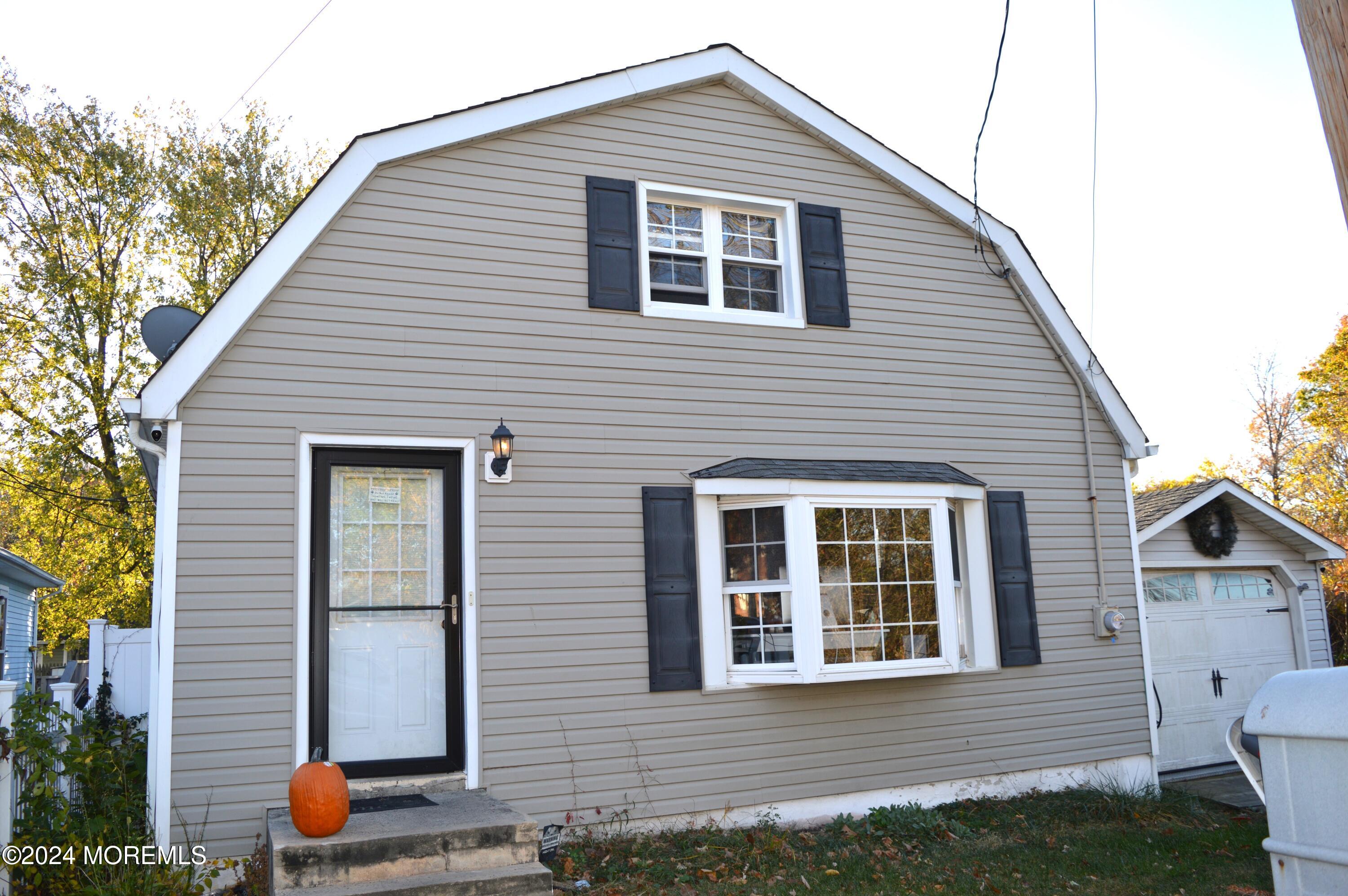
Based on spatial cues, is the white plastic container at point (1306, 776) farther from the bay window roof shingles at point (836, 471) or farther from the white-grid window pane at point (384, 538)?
the white-grid window pane at point (384, 538)

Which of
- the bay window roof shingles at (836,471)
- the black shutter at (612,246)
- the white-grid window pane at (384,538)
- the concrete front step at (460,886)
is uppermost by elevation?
the black shutter at (612,246)

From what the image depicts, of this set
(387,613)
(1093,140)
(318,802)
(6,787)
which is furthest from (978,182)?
(6,787)

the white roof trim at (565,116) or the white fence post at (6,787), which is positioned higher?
the white roof trim at (565,116)

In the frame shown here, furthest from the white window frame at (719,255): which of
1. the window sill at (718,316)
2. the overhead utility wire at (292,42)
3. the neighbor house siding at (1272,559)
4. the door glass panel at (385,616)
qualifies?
the neighbor house siding at (1272,559)

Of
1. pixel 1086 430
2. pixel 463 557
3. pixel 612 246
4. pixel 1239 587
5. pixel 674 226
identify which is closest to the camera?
pixel 463 557

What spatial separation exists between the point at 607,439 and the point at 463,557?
132cm

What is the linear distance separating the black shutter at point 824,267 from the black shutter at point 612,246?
144cm

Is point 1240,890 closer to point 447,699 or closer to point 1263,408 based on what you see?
point 447,699

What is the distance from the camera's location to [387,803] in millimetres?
5715

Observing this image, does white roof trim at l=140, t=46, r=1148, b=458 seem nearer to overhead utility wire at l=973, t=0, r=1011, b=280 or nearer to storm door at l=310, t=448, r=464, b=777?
overhead utility wire at l=973, t=0, r=1011, b=280

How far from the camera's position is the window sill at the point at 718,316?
7.34 metres

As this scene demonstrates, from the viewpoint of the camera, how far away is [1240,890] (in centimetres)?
593

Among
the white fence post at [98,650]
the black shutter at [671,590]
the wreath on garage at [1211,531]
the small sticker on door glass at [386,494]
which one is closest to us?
the small sticker on door glass at [386,494]

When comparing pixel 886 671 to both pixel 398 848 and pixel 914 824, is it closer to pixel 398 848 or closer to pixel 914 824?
pixel 914 824
